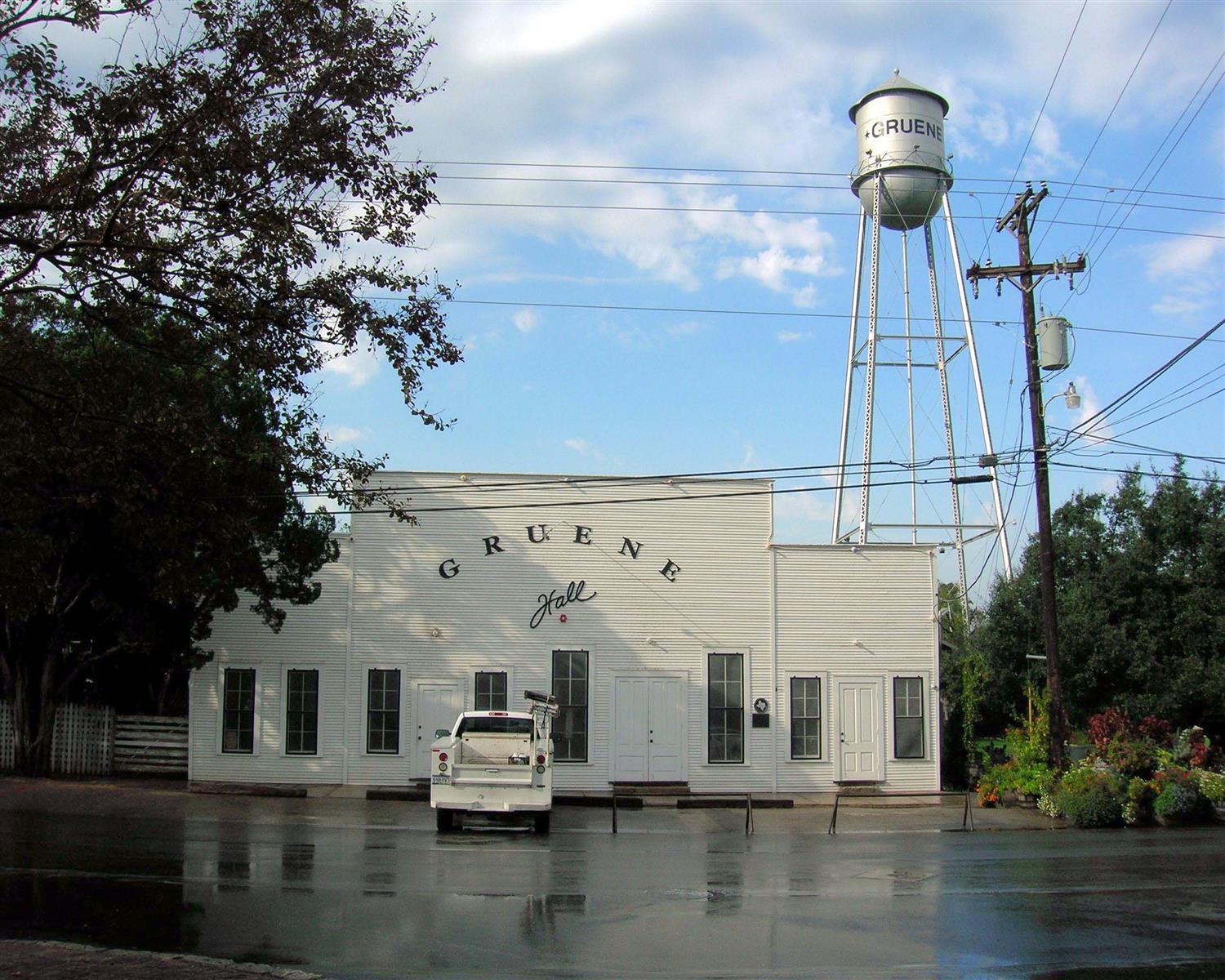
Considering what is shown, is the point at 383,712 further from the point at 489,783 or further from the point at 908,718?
the point at 908,718

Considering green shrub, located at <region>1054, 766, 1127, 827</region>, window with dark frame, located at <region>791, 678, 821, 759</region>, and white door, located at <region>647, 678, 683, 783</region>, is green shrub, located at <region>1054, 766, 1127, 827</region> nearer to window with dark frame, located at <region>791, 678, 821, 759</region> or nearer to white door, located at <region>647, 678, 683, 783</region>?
window with dark frame, located at <region>791, 678, 821, 759</region>

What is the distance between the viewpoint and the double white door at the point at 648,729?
26.2 meters

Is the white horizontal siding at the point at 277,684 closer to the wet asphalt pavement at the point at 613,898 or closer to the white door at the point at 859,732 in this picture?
the wet asphalt pavement at the point at 613,898

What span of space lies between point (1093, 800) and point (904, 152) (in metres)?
18.0

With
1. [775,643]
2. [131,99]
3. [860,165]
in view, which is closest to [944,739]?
[775,643]

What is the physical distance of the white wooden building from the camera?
26.2 m

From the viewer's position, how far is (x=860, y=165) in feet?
108

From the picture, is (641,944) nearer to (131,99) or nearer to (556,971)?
(556,971)

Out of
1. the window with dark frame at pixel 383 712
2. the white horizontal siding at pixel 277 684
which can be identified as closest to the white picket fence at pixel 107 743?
the white horizontal siding at pixel 277 684

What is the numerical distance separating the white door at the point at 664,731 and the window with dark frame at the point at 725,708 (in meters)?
0.68

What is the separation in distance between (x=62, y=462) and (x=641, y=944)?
7734mm

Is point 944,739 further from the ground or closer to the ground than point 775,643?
closer to the ground

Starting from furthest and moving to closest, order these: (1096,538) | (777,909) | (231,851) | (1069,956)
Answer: (1096,538), (231,851), (777,909), (1069,956)

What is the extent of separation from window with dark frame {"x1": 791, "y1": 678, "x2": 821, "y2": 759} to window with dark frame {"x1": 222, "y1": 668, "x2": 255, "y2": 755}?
1189cm
